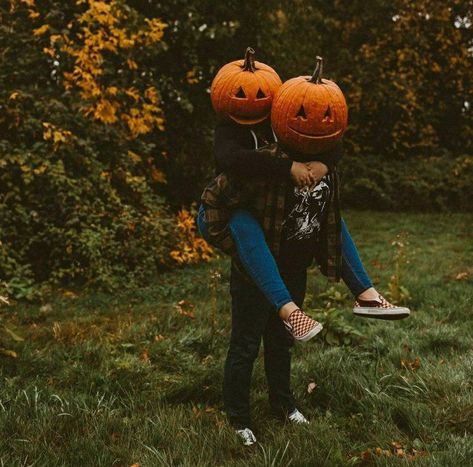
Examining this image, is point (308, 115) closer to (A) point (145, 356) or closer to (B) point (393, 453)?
(B) point (393, 453)

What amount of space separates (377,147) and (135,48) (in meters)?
9.62

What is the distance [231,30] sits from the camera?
8.61m

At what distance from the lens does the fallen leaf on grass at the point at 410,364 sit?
151 inches

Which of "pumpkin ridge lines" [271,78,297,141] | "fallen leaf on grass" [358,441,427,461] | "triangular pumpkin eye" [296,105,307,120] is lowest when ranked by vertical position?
"fallen leaf on grass" [358,441,427,461]

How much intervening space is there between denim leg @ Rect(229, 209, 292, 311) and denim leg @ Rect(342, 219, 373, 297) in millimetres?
459

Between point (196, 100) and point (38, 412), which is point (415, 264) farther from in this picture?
point (38, 412)

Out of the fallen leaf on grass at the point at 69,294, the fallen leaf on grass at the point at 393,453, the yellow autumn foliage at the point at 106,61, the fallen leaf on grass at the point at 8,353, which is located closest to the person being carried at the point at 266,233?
the fallen leaf on grass at the point at 393,453

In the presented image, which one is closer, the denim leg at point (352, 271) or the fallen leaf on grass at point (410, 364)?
the denim leg at point (352, 271)

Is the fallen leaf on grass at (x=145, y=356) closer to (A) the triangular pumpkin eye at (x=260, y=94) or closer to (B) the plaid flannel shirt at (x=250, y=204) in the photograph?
(B) the plaid flannel shirt at (x=250, y=204)

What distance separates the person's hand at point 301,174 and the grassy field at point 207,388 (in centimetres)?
118

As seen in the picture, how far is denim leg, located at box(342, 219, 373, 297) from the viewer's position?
2893 mm

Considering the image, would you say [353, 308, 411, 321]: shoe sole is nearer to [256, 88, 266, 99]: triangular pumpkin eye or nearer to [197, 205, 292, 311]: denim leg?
[197, 205, 292, 311]: denim leg

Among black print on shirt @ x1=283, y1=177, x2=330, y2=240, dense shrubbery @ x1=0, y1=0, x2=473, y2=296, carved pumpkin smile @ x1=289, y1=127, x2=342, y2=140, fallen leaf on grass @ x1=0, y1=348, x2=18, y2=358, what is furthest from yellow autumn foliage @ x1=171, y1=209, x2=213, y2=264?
carved pumpkin smile @ x1=289, y1=127, x2=342, y2=140

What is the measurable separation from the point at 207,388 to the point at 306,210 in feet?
4.55
